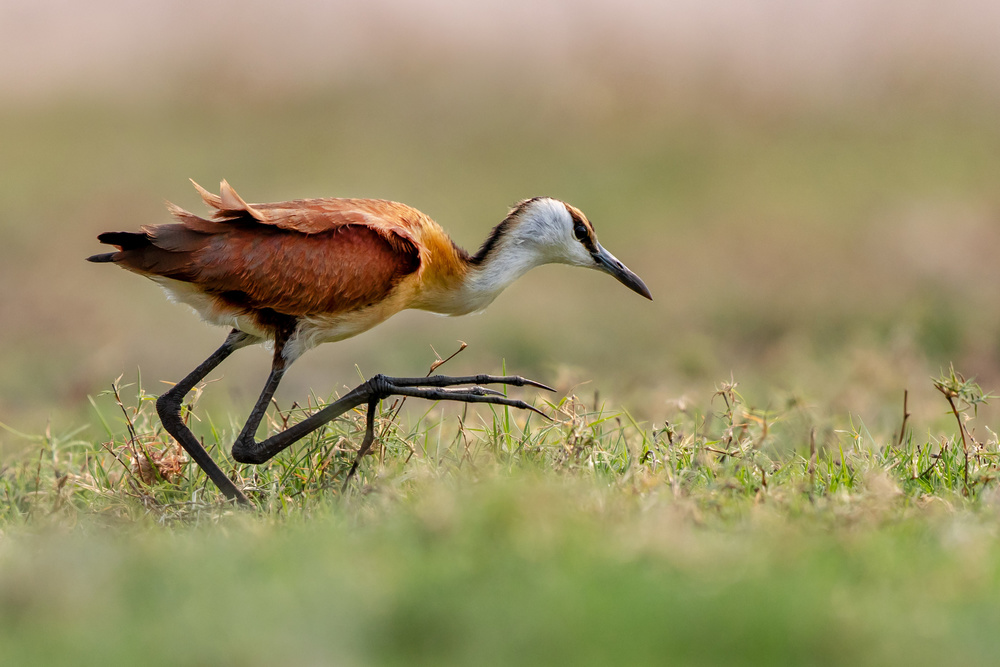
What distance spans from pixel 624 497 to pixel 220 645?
1.80 metres

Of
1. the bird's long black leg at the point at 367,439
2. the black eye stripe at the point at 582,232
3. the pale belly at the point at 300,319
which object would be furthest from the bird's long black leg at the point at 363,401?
the black eye stripe at the point at 582,232

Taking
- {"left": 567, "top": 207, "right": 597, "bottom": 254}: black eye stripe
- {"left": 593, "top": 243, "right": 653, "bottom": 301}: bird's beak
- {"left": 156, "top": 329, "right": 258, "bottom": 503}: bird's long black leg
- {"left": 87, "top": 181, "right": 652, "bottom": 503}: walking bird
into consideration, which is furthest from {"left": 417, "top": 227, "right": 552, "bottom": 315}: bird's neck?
{"left": 156, "top": 329, "right": 258, "bottom": 503}: bird's long black leg

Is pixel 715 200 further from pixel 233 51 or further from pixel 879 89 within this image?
pixel 233 51

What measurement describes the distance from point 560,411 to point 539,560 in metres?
1.97

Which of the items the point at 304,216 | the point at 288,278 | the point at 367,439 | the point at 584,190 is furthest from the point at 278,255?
the point at 584,190

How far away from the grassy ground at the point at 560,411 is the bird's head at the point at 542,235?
643 millimetres

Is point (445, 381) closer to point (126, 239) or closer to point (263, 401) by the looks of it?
point (263, 401)

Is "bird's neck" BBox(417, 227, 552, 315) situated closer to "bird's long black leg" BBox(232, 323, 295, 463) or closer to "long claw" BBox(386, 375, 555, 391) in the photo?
"long claw" BBox(386, 375, 555, 391)

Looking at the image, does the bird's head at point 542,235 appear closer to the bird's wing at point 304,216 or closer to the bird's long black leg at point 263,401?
the bird's wing at point 304,216

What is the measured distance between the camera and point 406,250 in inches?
207

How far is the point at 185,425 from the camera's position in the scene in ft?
17.6

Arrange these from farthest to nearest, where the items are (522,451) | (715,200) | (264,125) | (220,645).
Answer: (264,125) < (715,200) < (522,451) < (220,645)

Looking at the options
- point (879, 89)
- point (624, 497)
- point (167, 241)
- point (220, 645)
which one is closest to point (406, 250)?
point (167, 241)

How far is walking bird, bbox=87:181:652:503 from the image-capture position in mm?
5121
